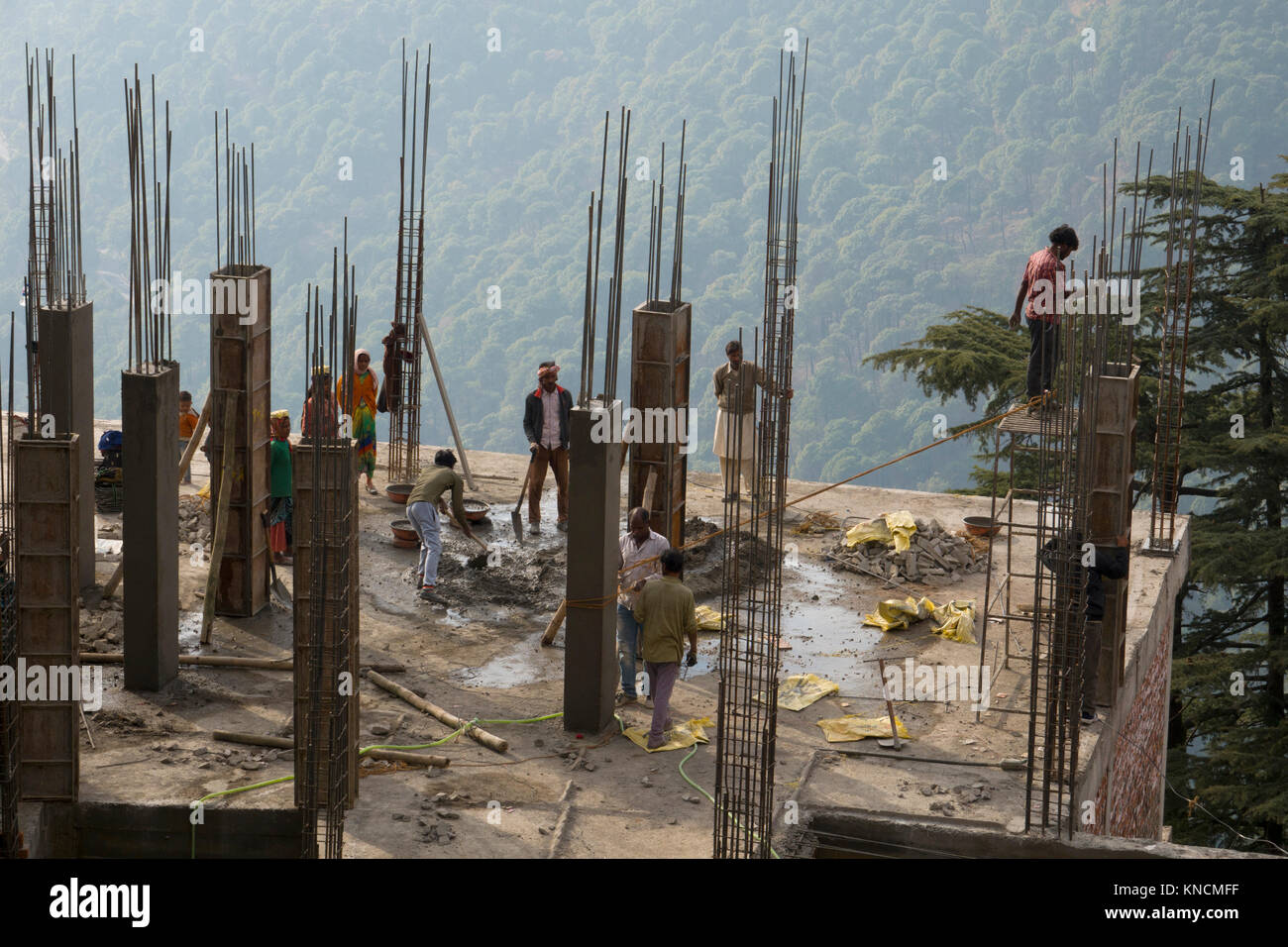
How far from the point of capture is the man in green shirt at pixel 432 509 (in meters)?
14.8

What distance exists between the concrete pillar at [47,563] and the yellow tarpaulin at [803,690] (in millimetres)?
5545

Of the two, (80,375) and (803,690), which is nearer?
(803,690)

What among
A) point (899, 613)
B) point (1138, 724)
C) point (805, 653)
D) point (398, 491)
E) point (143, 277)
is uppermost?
point (143, 277)

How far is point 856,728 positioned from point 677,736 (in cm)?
144

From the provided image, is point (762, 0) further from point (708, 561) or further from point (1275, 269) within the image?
point (708, 561)

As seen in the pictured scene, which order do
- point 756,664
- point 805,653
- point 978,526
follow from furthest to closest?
point 978,526 < point 805,653 < point 756,664

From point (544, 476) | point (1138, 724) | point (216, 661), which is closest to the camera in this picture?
point (216, 661)

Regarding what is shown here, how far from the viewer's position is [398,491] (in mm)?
17922

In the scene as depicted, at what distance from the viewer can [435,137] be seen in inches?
3420

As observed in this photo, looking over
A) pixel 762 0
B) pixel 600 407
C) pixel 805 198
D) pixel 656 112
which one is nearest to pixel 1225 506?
pixel 600 407

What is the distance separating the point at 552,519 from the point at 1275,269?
1297 centimetres

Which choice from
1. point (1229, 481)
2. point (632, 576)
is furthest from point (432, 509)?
point (1229, 481)

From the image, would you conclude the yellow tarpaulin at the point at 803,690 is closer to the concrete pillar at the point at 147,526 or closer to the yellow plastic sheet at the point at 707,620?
the yellow plastic sheet at the point at 707,620

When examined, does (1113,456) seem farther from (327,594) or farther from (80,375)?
(80,375)
